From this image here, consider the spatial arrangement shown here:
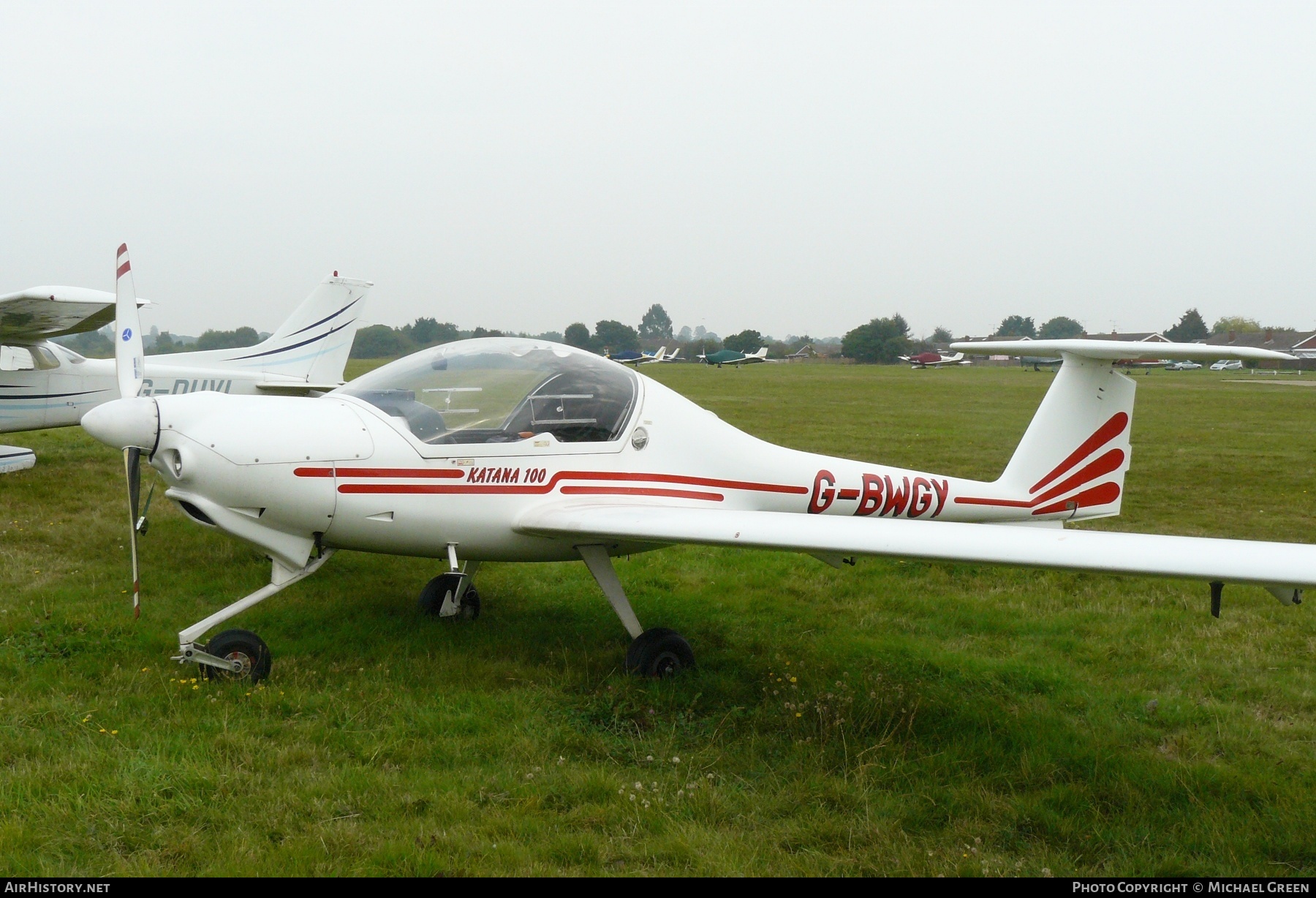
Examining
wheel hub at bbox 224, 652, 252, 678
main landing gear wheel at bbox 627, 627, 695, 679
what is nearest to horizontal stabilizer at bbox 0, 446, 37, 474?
wheel hub at bbox 224, 652, 252, 678

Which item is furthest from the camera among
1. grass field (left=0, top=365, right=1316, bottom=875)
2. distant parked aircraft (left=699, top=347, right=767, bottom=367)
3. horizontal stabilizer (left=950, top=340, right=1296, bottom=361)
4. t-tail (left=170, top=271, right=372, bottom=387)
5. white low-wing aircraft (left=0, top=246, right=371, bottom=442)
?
distant parked aircraft (left=699, top=347, right=767, bottom=367)

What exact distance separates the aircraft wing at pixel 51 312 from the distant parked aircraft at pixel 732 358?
61.4 metres

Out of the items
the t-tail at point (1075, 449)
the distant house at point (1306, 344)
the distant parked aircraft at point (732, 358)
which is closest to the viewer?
the t-tail at point (1075, 449)

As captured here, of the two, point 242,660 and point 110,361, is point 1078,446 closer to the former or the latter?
point 242,660

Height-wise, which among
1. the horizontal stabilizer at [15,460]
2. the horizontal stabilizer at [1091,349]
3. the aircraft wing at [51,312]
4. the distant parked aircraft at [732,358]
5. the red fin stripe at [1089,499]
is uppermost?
the distant parked aircraft at [732,358]

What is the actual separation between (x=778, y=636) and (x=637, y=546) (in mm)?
1427

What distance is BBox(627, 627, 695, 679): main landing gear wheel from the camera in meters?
5.11

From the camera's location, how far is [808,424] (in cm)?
2234

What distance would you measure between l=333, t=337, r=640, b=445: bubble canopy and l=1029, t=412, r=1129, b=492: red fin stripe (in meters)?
3.02

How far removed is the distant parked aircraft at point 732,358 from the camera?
2906 inches

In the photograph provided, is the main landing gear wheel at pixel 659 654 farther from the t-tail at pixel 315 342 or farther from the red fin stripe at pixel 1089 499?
the t-tail at pixel 315 342

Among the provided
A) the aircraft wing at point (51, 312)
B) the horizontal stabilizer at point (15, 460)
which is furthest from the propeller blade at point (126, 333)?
the horizontal stabilizer at point (15, 460)

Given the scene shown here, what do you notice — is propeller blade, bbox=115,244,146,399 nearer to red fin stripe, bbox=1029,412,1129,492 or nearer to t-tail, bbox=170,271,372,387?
red fin stripe, bbox=1029,412,1129,492

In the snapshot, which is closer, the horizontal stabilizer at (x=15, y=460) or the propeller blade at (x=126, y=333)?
the propeller blade at (x=126, y=333)
